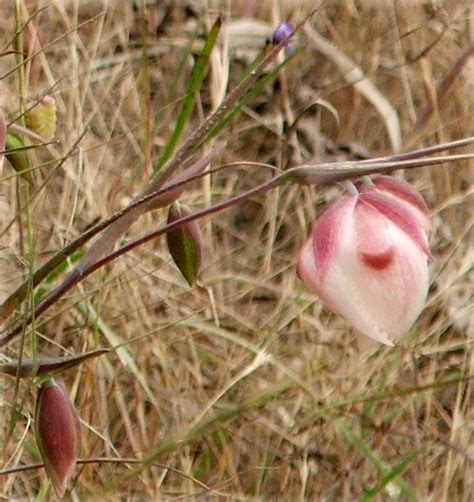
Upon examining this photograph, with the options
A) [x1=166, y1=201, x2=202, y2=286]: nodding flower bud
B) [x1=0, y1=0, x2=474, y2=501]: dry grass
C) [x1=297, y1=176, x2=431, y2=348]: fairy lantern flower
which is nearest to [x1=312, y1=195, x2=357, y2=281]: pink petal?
[x1=297, y1=176, x2=431, y2=348]: fairy lantern flower

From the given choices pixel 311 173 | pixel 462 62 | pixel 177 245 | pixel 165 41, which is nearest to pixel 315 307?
pixel 462 62

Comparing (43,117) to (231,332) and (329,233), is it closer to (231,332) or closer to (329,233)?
(329,233)

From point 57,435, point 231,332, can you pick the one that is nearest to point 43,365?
point 57,435

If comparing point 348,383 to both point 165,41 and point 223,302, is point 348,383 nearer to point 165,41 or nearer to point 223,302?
point 223,302

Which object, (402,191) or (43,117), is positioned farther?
(43,117)

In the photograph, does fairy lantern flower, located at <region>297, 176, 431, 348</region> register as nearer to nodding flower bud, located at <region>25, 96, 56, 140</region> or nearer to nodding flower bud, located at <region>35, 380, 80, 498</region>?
nodding flower bud, located at <region>35, 380, 80, 498</region>

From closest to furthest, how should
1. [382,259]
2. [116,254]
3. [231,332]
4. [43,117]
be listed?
[382,259]
[116,254]
[43,117]
[231,332]

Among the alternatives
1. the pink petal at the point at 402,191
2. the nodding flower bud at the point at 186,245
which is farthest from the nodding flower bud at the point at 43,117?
the pink petal at the point at 402,191
